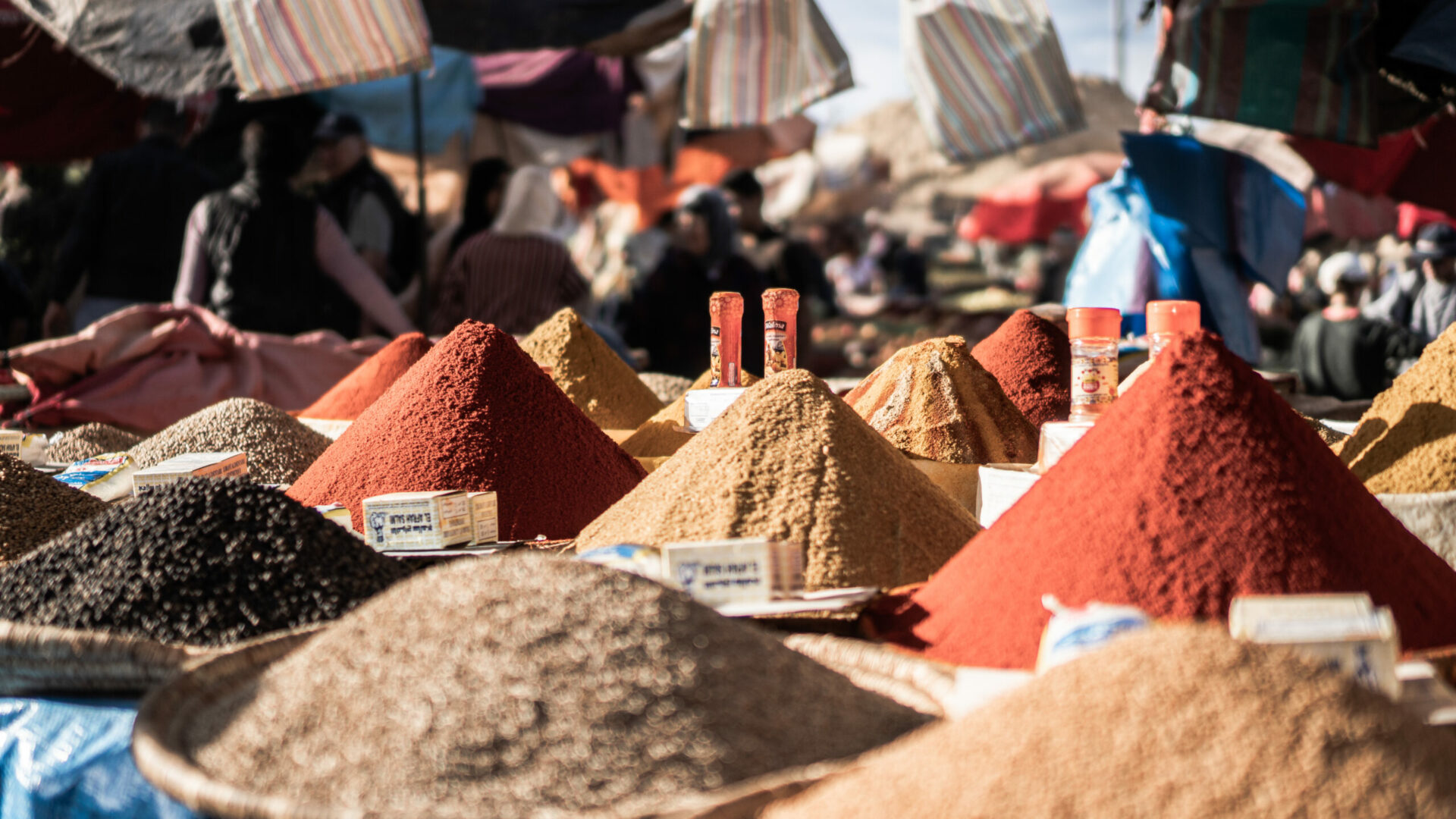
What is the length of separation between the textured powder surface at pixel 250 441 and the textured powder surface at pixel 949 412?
0.85m

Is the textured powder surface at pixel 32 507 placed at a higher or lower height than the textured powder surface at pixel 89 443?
higher

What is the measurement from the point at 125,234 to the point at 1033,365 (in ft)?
8.69

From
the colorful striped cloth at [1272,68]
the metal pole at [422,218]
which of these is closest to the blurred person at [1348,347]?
the colorful striped cloth at [1272,68]

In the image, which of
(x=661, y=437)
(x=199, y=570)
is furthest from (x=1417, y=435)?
(x=199, y=570)

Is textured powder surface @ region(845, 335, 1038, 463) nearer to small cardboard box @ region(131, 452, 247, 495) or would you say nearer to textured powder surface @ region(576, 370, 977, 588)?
textured powder surface @ region(576, 370, 977, 588)

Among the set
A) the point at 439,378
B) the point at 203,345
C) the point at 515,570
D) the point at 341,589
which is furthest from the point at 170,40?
the point at 515,570

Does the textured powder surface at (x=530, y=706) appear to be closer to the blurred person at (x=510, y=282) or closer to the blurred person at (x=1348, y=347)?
the blurred person at (x=510, y=282)

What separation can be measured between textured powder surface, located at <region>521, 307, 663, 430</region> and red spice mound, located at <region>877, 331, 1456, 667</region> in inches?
39.0

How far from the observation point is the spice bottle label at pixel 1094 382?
1252mm

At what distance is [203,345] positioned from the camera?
8.49ft

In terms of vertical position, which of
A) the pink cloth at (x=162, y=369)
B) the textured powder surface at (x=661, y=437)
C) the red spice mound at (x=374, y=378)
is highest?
the textured powder surface at (x=661, y=437)

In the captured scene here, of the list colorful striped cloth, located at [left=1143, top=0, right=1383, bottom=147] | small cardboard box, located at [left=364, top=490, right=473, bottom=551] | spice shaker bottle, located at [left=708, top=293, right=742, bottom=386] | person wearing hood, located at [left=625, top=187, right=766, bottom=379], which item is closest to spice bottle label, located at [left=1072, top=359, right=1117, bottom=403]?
spice shaker bottle, located at [left=708, top=293, right=742, bottom=386]

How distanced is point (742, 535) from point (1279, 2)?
1.93m

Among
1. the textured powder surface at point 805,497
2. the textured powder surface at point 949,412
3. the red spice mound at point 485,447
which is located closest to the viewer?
the textured powder surface at point 805,497
